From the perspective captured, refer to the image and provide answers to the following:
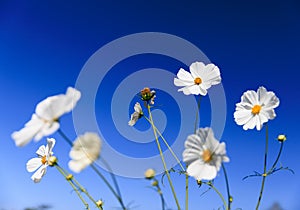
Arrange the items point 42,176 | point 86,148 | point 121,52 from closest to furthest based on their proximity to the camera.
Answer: point 86,148 → point 42,176 → point 121,52

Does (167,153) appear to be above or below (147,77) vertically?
below

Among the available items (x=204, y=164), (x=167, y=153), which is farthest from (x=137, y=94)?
(x=204, y=164)

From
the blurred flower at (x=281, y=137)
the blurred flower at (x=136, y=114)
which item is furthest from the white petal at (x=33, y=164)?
the blurred flower at (x=281, y=137)

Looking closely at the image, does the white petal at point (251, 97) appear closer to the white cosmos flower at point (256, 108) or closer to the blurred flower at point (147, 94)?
the white cosmos flower at point (256, 108)

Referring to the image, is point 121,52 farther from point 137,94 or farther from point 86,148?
point 86,148

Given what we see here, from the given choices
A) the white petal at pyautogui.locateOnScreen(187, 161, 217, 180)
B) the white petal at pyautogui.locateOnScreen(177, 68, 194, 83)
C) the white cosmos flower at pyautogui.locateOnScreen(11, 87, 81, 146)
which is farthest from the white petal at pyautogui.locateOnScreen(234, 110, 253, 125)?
the white cosmos flower at pyautogui.locateOnScreen(11, 87, 81, 146)

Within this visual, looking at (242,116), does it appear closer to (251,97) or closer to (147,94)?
(251,97)

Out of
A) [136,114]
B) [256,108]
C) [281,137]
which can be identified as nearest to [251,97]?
[256,108]

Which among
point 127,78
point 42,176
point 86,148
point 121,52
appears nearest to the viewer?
point 86,148
